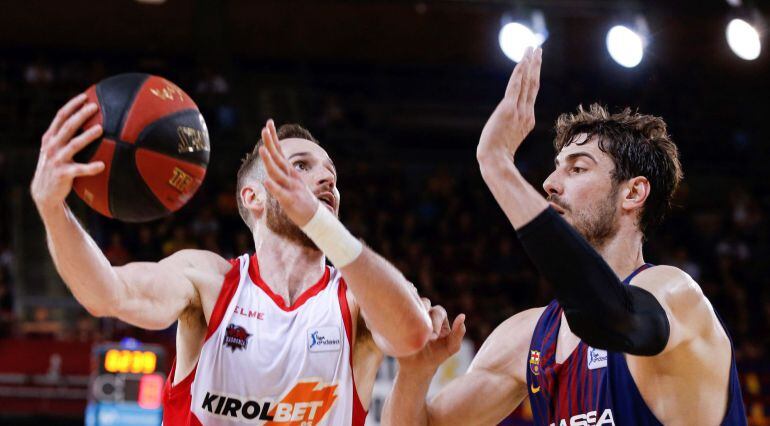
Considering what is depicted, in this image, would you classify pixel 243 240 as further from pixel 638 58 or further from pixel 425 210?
pixel 638 58

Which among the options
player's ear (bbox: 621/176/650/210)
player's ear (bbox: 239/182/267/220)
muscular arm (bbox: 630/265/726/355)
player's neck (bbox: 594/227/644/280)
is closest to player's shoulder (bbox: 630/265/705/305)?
muscular arm (bbox: 630/265/726/355)

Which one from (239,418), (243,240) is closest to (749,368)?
(243,240)

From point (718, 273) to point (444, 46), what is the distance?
746cm

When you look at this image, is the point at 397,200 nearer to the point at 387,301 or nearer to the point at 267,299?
the point at 267,299

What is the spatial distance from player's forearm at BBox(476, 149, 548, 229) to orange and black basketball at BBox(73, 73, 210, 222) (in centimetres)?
110

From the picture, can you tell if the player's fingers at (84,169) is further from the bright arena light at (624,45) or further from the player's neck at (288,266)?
the bright arena light at (624,45)

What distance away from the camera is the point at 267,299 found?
3.90 m

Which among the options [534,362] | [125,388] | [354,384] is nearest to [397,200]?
[125,388]

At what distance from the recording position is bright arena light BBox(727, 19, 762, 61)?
36.0 ft

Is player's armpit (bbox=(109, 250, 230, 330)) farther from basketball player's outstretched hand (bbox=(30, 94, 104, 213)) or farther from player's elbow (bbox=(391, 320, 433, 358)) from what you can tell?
player's elbow (bbox=(391, 320, 433, 358))

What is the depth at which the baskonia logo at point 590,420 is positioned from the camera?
3.58m

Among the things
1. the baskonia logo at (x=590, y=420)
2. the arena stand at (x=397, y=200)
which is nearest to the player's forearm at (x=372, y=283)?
the baskonia logo at (x=590, y=420)

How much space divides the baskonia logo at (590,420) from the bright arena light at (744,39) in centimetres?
845

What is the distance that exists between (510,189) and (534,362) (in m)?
1.12
